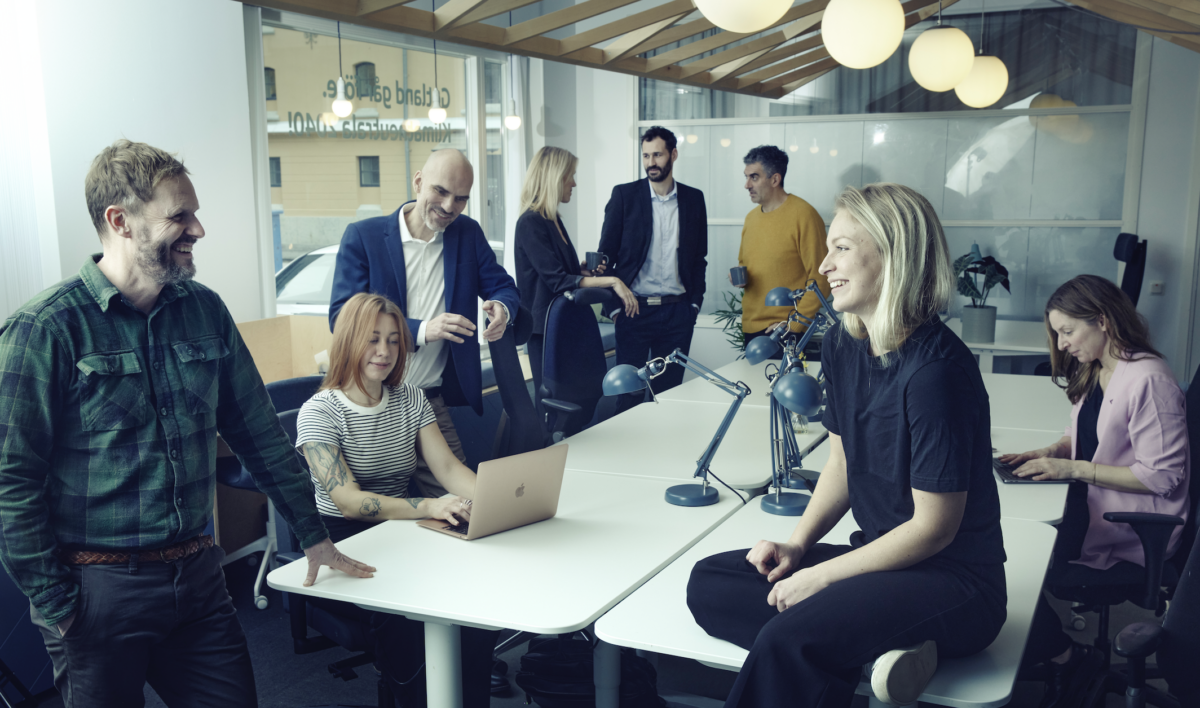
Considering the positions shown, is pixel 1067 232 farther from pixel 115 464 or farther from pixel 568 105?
pixel 115 464

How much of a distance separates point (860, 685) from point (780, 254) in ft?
10.7

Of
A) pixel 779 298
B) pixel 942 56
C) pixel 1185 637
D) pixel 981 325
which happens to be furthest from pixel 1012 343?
pixel 1185 637

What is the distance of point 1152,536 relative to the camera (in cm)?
234

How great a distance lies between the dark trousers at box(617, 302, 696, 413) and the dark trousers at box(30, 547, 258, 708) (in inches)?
114

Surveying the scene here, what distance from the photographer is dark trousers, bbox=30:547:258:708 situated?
62.5 inches

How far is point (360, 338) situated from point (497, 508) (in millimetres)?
644

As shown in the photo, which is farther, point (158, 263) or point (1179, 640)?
point (1179, 640)

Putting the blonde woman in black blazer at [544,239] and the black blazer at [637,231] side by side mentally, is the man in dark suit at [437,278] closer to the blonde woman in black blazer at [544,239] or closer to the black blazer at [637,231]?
the blonde woman in black blazer at [544,239]

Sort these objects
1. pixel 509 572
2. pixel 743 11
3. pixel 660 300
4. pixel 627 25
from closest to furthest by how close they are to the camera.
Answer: pixel 509 572
pixel 743 11
pixel 627 25
pixel 660 300

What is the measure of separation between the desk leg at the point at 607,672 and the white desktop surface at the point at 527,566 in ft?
0.66

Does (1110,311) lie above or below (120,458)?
above

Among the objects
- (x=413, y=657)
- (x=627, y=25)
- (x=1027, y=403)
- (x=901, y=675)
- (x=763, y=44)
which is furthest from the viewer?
(x=763, y=44)

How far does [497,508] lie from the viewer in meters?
2.11

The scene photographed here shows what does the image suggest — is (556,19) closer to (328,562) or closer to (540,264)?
(540,264)
